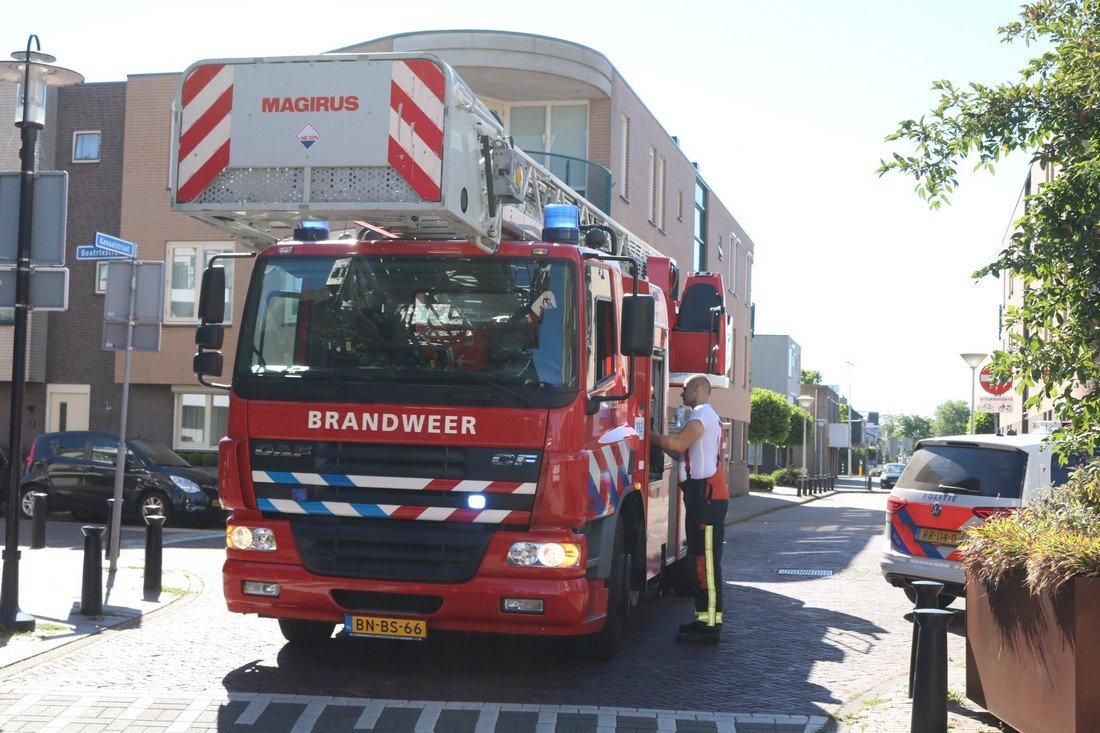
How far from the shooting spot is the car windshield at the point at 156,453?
19000 millimetres

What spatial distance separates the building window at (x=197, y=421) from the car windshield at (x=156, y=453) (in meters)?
8.10

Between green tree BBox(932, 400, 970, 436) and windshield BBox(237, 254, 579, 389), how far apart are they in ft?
510

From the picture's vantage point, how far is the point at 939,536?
35.7ft

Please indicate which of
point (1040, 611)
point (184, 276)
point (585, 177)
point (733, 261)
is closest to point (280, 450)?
point (1040, 611)

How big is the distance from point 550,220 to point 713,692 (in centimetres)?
319

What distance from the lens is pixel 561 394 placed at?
730 cm

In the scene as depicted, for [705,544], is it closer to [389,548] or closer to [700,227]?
[389,548]

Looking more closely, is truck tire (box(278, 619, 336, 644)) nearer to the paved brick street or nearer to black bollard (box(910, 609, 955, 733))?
the paved brick street

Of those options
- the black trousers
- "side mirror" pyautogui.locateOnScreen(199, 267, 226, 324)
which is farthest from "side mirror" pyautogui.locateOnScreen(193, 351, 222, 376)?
the black trousers

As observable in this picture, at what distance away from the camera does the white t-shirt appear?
9.27 metres

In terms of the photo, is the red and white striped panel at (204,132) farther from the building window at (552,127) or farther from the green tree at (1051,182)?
the building window at (552,127)

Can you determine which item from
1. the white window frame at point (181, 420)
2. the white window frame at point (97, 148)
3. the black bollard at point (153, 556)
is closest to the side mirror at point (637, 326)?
the black bollard at point (153, 556)

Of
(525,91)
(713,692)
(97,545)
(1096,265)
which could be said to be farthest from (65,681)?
(525,91)

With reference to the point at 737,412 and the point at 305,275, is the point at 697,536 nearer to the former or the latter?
the point at 305,275
